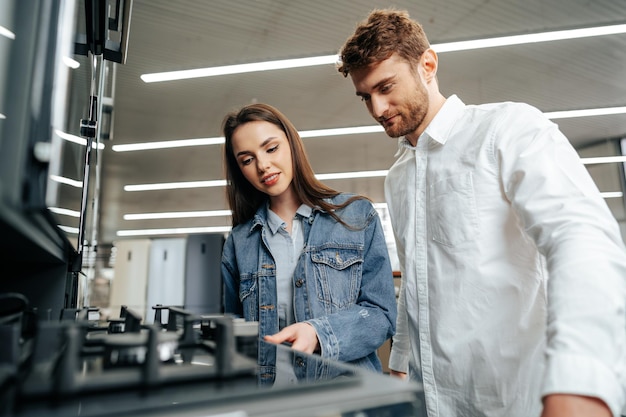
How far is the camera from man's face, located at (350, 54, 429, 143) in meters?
0.94

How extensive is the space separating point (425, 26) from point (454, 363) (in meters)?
3.48

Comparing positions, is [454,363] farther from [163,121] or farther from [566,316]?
[163,121]

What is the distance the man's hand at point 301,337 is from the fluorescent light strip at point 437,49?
3705mm

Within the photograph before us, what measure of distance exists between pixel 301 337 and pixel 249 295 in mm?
328

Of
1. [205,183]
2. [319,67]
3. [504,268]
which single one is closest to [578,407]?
[504,268]

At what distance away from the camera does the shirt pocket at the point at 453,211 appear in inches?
32.3

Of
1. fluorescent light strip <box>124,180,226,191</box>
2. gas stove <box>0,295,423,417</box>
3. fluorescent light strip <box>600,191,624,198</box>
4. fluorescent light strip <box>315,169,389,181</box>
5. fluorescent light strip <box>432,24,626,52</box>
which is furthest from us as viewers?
fluorescent light strip <box>124,180,226,191</box>

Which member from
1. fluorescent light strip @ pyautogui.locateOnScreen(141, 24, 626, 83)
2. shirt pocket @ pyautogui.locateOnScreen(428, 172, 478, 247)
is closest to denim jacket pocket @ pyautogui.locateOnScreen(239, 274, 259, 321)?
shirt pocket @ pyautogui.locateOnScreen(428, 172, 478, 247)

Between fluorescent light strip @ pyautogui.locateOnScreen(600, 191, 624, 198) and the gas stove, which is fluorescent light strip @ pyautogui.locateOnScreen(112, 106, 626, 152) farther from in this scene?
the gas stove

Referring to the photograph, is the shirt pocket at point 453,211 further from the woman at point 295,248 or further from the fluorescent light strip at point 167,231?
the fluorescent light strip at point 167,231

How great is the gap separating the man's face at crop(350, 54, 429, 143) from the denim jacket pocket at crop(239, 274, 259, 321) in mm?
472

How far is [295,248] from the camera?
98 centimetres

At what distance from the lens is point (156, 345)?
0.28 m

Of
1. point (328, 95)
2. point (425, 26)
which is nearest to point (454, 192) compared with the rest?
point (425, 26)
